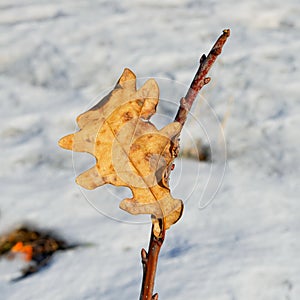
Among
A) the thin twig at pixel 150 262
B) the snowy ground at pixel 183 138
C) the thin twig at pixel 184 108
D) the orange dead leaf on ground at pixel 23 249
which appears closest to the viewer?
the thin twig at pixel 184 108

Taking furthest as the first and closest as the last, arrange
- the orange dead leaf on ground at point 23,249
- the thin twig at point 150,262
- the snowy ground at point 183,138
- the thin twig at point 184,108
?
the orange dead leaf on ground at point 23,249
the snowy ground at point 183,138
the thin twig at point 150,262
the thin twig at point 184,108

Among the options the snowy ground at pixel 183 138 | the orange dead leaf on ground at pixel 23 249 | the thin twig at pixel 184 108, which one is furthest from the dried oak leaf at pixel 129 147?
the orange dead leaf on ground at pixel 23 249

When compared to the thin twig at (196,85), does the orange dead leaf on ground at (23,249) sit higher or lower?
lower

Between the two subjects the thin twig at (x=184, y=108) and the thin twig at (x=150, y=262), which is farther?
the thin twig at (x=150, y=262)

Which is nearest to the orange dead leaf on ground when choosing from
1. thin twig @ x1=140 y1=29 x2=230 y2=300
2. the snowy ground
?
the snowy ground

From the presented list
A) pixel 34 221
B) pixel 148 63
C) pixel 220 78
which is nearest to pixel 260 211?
pixel 34 221

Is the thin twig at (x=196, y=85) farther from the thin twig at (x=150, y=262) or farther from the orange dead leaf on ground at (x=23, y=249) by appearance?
the orange dead leaf on ground at (x=23, y=249)
